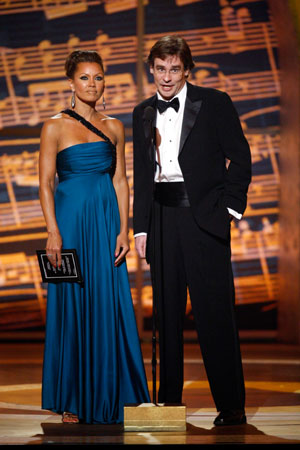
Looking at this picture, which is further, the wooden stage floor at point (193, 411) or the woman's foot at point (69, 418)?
the woman's foot at point (69, 418)

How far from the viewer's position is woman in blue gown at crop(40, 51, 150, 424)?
128 inches

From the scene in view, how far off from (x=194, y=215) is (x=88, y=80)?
0.74m

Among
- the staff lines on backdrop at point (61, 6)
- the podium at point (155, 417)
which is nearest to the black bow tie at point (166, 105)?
the podium at point (155, 417)

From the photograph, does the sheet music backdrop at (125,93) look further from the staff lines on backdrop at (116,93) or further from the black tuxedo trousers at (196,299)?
the black tuxedo trousers at (196,299)

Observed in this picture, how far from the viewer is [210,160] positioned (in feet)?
10.5

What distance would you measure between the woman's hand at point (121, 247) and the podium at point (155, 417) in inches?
25.7

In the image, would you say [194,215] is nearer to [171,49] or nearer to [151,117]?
[151,117]

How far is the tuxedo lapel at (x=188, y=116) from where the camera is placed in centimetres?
318

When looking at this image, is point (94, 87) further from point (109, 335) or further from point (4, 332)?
point (4, 332)

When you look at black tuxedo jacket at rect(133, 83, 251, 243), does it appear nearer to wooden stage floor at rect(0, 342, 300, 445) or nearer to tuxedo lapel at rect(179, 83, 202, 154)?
tuxedo lapel at rect(179, 83, 202, 154)

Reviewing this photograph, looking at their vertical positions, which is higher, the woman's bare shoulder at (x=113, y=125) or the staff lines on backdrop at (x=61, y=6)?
the staff lines on backdrop at (x=61, y=6)

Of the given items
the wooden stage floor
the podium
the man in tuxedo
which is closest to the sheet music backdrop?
the wooden stage floor

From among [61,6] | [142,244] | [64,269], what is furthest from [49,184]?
[61,6]

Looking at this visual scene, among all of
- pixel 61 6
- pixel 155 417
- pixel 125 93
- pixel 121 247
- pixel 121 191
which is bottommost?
pixel 155 417
